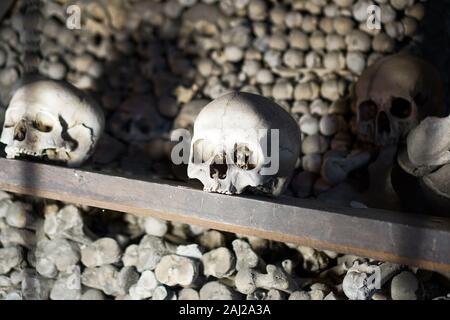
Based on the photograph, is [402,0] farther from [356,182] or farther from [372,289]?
[372,289]

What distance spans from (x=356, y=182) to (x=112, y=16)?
1280mm

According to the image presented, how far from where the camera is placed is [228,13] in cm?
218

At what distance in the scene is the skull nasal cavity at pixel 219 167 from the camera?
145 centimetres

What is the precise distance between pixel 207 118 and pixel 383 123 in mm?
638

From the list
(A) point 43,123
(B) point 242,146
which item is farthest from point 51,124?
(B) point 242,146

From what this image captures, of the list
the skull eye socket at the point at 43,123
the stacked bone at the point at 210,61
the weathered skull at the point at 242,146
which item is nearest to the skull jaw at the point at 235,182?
the weathered skull at the point at 242,146

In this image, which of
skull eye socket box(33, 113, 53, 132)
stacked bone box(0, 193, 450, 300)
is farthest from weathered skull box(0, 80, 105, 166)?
stacked bone box(0, 193, 450, 300)

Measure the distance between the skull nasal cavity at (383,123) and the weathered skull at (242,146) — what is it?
39 cm

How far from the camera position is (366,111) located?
71.3 inches

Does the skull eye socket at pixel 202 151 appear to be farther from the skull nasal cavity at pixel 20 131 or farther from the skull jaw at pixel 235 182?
the skull nasal cavity at pixel 20 131

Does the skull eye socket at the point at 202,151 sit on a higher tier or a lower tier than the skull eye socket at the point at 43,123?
lower

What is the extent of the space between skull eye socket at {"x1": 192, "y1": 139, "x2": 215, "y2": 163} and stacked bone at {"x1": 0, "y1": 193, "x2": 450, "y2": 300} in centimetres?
30

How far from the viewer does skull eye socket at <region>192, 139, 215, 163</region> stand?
1.50 m
